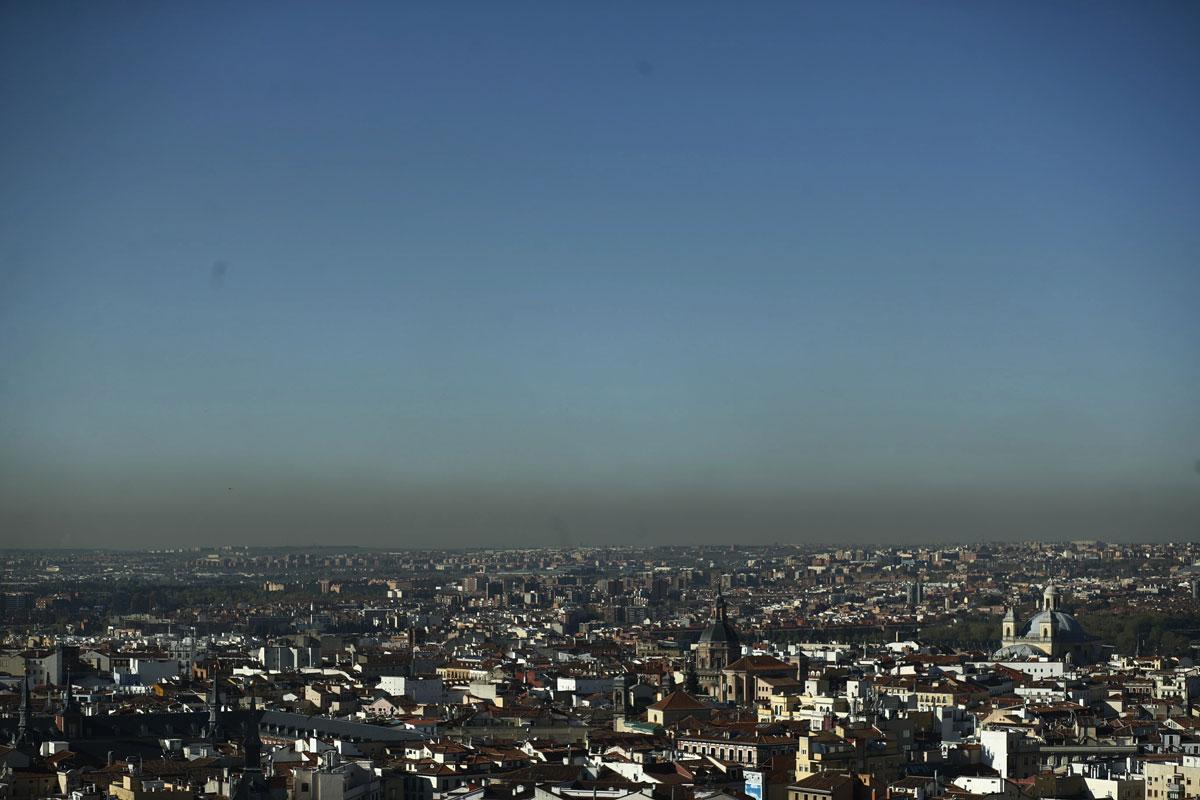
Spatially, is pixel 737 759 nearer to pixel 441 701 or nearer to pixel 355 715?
pixel 355 715

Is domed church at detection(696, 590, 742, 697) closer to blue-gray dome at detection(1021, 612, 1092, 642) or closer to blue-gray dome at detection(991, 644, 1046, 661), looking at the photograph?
blue-gray dome at detection(991, 644, 1046, 661)

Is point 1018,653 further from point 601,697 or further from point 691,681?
point 601,697

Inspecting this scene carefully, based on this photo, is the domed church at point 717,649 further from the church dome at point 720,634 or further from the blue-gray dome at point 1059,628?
the blue-gray dome at point 1059,628

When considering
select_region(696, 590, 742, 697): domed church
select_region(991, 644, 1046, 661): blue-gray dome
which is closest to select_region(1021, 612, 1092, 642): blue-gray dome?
select_region(991, 644, 1046, 661): blue-gray dome

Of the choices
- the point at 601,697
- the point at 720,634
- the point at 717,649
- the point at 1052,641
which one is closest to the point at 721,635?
the point at 720,634

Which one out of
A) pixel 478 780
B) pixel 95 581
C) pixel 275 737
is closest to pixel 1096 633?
pixel 275 737

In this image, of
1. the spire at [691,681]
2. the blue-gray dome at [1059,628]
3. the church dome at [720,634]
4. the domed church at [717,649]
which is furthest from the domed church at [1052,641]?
the spire at [691,681]
